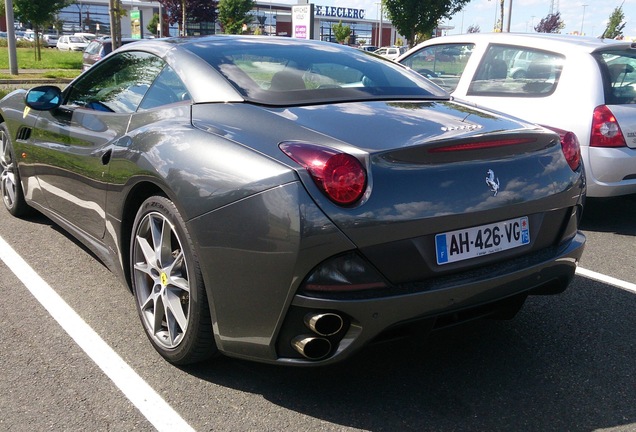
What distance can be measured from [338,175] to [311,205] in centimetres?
15

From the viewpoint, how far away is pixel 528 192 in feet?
9.08

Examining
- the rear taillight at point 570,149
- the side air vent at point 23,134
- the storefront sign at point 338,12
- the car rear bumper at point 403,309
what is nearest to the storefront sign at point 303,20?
the side air vent at point 23,134

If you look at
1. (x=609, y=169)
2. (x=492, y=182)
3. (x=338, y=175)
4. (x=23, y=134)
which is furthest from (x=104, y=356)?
(x=609, y=169)

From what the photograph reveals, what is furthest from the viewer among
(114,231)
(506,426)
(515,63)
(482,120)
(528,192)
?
(515,63)

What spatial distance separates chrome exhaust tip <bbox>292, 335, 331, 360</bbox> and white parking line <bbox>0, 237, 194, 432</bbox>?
52cm

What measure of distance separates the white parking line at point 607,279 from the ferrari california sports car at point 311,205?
129cm

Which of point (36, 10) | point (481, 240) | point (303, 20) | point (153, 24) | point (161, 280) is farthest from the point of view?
point (153, 24)

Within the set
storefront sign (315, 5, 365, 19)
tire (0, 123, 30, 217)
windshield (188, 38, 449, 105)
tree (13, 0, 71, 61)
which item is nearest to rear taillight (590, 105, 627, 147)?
windshield (188, 38, 449, 105)

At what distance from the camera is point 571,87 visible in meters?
5.47

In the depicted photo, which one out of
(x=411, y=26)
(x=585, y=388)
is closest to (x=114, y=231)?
(x=585, y=388)

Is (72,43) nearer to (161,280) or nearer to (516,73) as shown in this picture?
(516,73)

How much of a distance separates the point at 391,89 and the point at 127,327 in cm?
181

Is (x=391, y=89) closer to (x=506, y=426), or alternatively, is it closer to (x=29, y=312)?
(x=506, y=426)

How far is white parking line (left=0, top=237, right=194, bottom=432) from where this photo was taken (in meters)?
2.61
